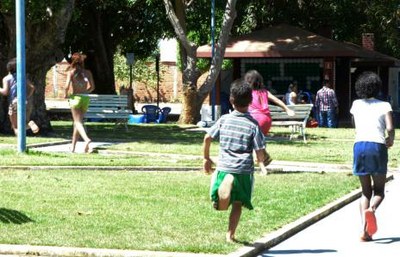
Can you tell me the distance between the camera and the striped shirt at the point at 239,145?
8.31 metres

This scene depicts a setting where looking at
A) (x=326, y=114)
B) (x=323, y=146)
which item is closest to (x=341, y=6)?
(x=326, y=114)

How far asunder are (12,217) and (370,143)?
12.2ft

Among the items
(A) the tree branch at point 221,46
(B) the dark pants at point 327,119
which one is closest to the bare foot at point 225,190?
(A) the tree branch at point 221,46

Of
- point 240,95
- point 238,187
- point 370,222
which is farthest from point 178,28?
point 238,187

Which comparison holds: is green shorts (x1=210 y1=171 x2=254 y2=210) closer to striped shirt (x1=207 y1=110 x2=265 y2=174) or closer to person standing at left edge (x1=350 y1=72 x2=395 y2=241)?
striped shirt (x1=207 y1=110 x2=265 y2=174)

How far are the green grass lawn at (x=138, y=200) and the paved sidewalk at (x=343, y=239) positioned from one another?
11.9 inches

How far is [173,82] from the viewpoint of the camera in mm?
61344

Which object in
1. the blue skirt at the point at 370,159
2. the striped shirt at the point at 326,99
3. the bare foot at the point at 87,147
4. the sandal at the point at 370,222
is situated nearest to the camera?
the sandal at the point at 370,222

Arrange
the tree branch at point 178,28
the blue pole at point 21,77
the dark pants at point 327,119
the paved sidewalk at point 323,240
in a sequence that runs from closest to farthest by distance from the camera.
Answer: the paved sidewalk at point 323,240 → the blue pole at point 21,77 → the tree branch at point 178,28 → the dark pants at point 327,119

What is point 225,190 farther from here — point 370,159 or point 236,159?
point 370,159

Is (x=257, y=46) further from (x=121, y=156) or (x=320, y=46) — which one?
(x=121, y=156)

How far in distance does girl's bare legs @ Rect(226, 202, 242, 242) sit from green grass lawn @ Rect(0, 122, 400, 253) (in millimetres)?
115

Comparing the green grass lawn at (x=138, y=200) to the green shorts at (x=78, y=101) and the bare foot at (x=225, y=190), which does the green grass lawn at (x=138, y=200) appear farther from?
the green shorts at (x=78, y=101)

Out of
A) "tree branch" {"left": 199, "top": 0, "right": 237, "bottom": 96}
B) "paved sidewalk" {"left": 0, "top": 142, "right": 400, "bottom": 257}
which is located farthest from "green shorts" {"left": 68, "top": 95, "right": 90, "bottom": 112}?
"tree branch" {"left": 199, "top": 0, "right": 237, "bottom": 96}
